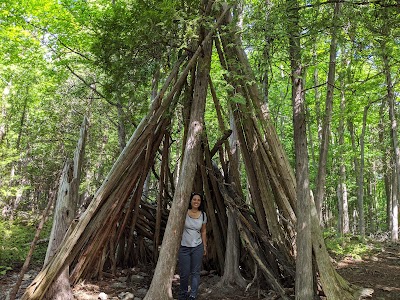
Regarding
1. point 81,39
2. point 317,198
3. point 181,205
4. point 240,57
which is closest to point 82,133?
point 181,205

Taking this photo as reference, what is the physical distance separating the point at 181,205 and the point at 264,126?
167 centimetres

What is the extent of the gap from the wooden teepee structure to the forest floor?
252 mm

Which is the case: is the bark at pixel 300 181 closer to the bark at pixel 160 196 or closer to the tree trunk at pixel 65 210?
the bark at pixel 160 196

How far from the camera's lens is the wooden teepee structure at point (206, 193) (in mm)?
4234

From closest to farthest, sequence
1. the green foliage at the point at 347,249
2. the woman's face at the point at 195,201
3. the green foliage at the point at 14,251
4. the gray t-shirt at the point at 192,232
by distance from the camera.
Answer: the gray t-shirt at the point at 192,232, the woman's face at the point at 195,201, the green foliage at the point at 14,251, the green foliage at the point at 347,249

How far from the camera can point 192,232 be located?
4.39 metres

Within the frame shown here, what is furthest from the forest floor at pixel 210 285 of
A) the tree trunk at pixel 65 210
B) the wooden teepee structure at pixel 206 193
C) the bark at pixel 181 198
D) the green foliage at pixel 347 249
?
the green foliage at pixel 347 249

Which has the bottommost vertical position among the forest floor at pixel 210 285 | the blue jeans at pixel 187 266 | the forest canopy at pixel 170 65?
the forest floor at pixel 210 285

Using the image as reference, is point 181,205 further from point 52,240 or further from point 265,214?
point 52,240

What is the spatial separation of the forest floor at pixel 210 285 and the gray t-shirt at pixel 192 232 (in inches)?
35.0

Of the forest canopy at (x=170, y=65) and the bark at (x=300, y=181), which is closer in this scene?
the bark at (x=300, y=181)

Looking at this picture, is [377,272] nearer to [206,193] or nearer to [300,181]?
[206,193]

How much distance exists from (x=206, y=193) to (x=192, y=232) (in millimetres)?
1114

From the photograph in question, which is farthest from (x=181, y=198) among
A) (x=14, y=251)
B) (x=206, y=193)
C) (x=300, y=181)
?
(x=14, y=251)
